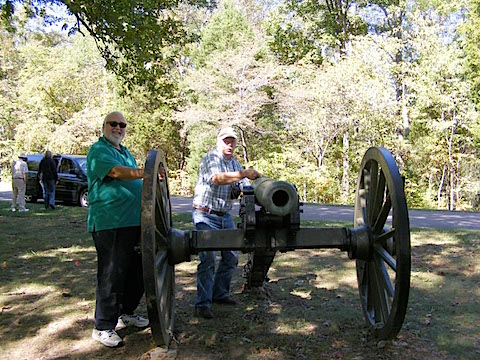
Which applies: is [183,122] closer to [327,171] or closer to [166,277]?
[327,171]

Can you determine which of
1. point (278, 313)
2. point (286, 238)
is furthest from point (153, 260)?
point (278, 313)

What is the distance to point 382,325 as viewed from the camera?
12.3ft

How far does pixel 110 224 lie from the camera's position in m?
3.85

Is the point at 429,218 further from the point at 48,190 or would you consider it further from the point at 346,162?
the point at 346,162

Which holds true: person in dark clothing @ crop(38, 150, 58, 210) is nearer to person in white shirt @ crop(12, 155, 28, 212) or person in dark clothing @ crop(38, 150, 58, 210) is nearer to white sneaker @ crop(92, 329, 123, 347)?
person in white shirt @ crop(12, 155, 28, 212)

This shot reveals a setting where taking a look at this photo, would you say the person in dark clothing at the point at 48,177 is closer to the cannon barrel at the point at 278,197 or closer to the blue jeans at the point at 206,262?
the blue jeans at the point at 206,262

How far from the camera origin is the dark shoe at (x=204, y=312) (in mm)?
4590

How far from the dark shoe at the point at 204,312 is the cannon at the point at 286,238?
1.42 feet

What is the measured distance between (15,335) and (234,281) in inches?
103

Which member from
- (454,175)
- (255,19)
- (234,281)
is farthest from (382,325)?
(255,19)

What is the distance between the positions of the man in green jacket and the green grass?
29 centimetres

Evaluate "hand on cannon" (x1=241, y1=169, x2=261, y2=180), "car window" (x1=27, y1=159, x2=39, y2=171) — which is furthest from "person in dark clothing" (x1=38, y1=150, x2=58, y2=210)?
"hand on cannon" (x1=241, y1=169, x2=261, y2=180)

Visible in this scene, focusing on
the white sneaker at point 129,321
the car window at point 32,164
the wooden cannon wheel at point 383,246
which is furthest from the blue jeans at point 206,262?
the car window at point 32,164

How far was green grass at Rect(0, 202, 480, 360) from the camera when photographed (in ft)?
12.6
